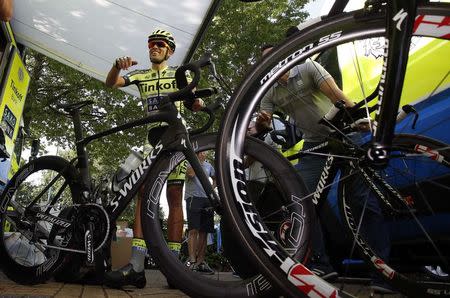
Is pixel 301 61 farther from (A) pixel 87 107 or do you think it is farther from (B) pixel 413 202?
(A) pixel 87 107

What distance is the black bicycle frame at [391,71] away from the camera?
1.22 meters

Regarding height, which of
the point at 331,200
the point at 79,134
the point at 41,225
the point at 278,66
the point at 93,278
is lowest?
the point at 93,278

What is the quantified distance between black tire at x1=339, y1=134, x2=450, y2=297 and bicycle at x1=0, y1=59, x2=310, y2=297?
67 centimetres

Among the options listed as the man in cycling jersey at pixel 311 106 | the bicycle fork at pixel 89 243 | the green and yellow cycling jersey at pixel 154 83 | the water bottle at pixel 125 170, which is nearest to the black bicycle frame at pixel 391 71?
the man in cycling jersey at pixel 311 106

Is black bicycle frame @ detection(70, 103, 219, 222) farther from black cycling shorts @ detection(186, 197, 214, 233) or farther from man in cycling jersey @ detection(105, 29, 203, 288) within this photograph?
black cycling shorts @ detection(186, 197, 214, 233)

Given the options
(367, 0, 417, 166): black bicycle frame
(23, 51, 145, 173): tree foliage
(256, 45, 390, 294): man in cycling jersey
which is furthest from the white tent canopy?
(23, 51, 145, 173): tree foliage

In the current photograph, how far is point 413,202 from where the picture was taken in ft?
7.29

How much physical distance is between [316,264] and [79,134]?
Result: 6.54 ft

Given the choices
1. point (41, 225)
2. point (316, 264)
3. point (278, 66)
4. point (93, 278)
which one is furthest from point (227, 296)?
point (41, 225)

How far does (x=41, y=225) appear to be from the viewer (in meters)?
2.97

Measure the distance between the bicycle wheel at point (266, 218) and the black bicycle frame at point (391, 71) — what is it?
1.68ft

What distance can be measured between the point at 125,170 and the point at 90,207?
0.33 metres

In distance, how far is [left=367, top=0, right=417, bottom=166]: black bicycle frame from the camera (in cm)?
122

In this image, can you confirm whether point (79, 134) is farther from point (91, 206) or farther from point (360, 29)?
point (360, 29)
